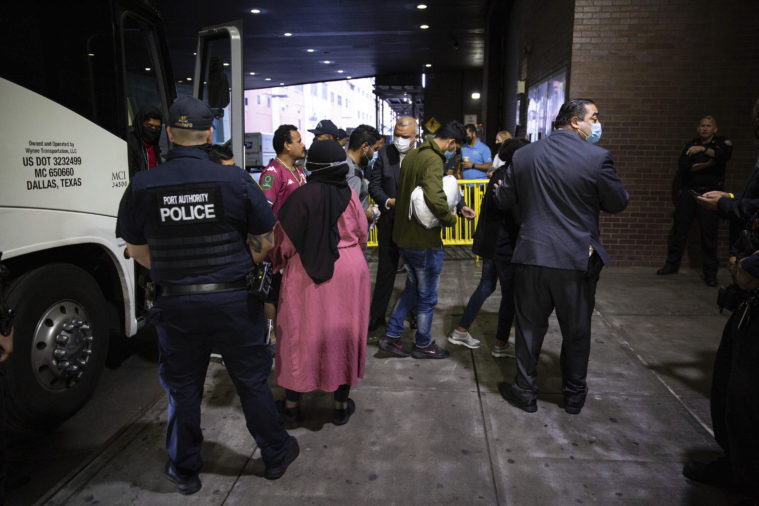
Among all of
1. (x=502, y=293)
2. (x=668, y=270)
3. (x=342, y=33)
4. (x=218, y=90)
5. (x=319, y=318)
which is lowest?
(x=668, y=270)

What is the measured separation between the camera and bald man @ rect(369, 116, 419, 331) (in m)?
5.14

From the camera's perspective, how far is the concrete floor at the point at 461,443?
9.57 ft

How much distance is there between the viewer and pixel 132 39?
4.43 meters

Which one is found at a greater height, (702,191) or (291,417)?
(702,191)

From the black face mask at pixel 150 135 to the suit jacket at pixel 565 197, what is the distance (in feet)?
9.83

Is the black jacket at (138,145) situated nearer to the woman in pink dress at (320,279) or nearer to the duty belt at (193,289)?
the woman in pink dress at (320,279)

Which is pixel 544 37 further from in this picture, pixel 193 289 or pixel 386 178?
pixel 193 289

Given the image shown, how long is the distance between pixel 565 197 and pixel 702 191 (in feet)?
15.9

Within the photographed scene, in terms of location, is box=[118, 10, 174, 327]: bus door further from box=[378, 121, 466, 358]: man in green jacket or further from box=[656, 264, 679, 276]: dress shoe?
box=[656, 264, 679, 276]: dress shoe

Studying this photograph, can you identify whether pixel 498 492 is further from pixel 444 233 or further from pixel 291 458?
pixel 444 233

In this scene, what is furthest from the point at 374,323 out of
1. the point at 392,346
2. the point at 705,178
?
the point at 705,178

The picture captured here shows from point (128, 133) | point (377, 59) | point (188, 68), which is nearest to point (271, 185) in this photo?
point (128, 133)

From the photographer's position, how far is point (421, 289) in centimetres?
460

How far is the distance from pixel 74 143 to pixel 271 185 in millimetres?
1506
